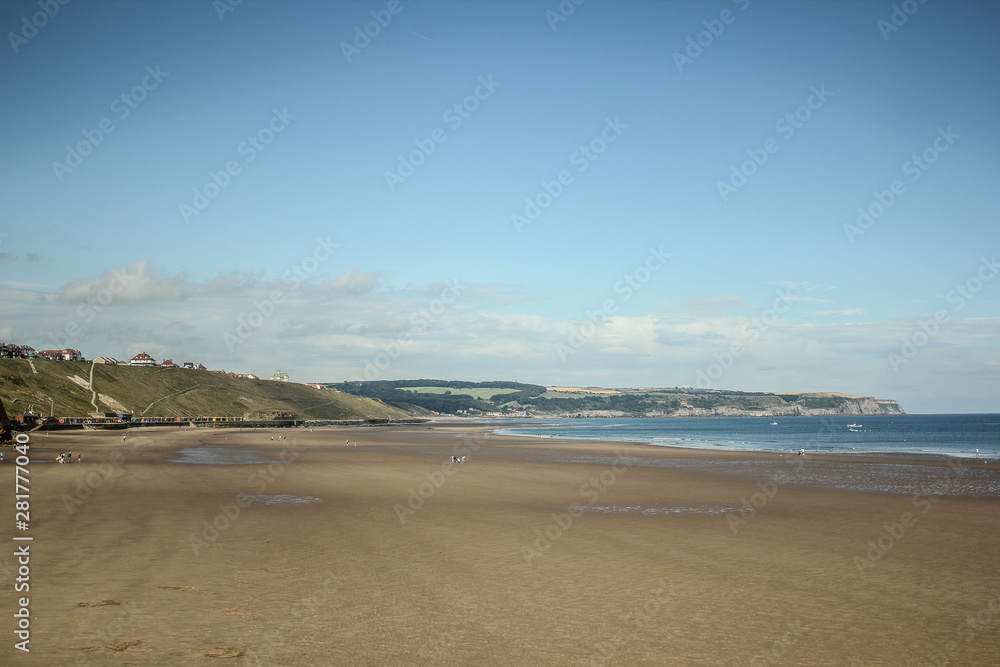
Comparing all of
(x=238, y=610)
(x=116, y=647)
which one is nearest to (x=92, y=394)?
(x=238, y=610)

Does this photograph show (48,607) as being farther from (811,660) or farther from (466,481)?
(466,481)

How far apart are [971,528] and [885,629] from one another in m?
12.3

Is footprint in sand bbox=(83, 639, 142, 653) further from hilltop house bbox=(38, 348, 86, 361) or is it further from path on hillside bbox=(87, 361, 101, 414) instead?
hilltop house bbox=(38, 348, 86, 361)

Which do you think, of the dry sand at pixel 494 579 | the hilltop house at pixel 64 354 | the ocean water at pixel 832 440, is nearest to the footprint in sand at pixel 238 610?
the dry sand at pixel 494 579

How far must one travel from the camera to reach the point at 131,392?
122 m

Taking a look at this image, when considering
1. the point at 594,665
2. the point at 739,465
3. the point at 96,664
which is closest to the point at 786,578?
the point at 594,665

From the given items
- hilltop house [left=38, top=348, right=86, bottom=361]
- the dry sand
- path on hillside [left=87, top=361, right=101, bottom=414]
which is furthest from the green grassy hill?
the dry sand

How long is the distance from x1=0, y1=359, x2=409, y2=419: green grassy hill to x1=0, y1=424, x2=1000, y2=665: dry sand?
7440 centimetres

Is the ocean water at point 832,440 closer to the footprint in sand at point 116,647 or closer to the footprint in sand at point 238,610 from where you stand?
the footprint in sand at point 238,610

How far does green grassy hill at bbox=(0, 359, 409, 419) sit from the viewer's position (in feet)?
284

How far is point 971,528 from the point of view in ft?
63.7

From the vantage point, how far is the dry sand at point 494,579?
8.99 meters

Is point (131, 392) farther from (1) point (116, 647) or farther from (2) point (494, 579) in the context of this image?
(1) point (116, 647)

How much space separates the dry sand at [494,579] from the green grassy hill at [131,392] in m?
74.4
